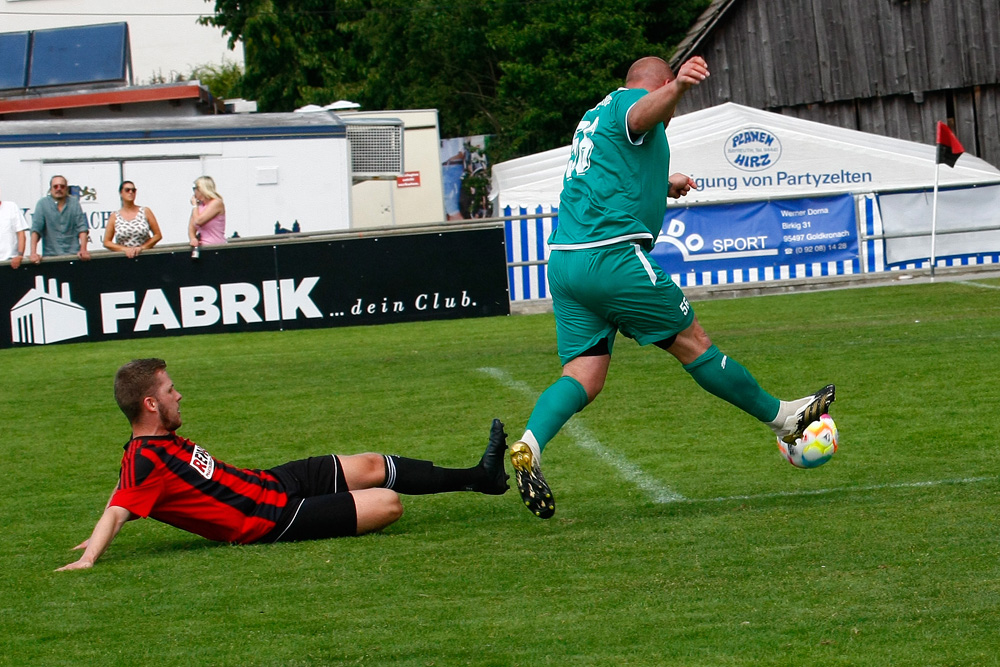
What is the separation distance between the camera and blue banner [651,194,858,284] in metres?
17.8

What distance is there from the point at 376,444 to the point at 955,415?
3.34 metres

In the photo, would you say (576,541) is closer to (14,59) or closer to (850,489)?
(850,489)

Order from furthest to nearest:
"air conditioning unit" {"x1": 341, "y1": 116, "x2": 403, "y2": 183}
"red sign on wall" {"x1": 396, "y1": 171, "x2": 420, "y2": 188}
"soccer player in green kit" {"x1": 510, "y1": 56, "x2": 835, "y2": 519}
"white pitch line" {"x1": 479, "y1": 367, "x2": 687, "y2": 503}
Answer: "red sign on wall" {"x1": 396, "y1": 171, "x2": 420, "y2": 188} → "air conditioning unit" {"x1": 341, "y1": 116, "x2": 403, "y2": 183} → "white pitch line" {"x1": 479, "y1": 367, "x2": 687, "y2": 503} → "soccer player in green kit" {"x1": 510, "y1": 56, "x2": 835, "y2": 519}

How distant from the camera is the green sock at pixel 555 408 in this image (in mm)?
5352

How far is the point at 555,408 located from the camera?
214 inches

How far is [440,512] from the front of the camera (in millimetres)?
6109

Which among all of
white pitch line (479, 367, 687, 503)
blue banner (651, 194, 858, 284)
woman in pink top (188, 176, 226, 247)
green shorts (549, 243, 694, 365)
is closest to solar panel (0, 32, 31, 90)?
woman in pink top (188, 176, 226, 247)

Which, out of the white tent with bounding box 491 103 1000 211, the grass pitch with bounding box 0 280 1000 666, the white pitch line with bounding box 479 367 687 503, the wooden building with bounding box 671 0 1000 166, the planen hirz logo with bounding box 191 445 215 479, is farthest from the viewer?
the wooden building with bounding box 671 0 1000 166

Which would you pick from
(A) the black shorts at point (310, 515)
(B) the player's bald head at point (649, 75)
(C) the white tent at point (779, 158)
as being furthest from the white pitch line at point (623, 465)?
(C) the white tent at point (779, 158)

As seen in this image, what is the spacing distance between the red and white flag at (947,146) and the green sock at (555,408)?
14.5 meters

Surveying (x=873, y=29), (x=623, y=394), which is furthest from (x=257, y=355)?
(x=873, y=29)

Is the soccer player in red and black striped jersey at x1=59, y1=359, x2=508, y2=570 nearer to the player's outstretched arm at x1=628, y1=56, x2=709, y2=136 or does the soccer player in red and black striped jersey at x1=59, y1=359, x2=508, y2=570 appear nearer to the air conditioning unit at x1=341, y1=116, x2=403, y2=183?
the player's outstretched arm at x1=628, y1=56, x2=709, y2=136

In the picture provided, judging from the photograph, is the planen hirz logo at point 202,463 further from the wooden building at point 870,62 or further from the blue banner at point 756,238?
the wooden building at point 870,62

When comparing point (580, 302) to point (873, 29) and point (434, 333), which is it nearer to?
point (434, 333)
